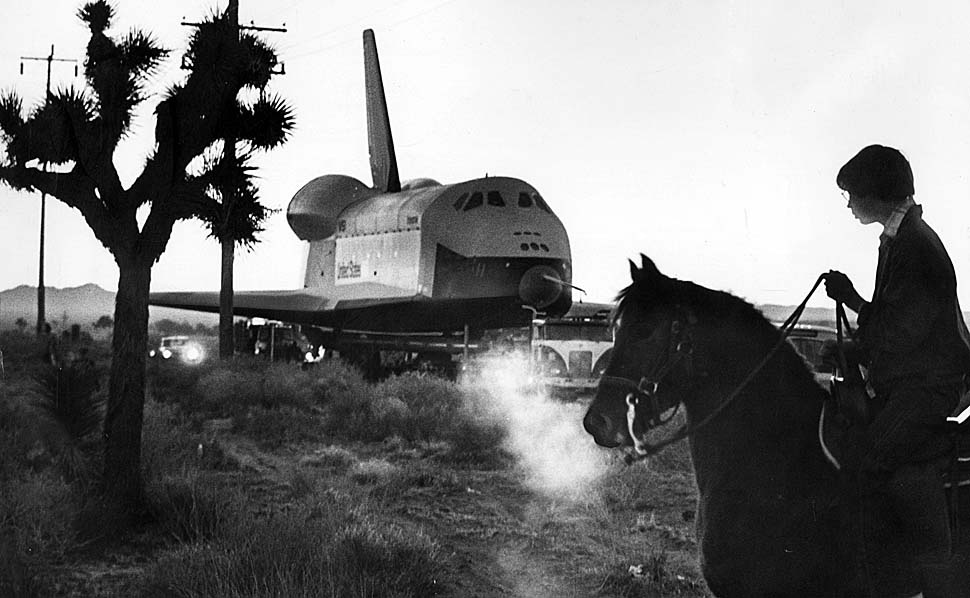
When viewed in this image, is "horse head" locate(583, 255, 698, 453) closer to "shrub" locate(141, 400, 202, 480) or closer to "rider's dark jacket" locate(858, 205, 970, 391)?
"rider's dark jacket" locate(858, 205, 970, 391)

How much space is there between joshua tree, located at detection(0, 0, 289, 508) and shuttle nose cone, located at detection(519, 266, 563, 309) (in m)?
15.4

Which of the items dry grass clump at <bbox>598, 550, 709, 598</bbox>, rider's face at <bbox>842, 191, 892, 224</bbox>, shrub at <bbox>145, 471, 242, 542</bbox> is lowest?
dry grass clump at <bbox>598, 550, 709, 598</bbox>

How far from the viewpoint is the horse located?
412cm

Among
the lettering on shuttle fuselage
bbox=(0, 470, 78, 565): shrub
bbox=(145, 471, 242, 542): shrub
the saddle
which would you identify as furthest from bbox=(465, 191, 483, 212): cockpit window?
the saddle

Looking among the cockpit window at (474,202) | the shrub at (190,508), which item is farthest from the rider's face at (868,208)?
the cockpit window at (474,202)

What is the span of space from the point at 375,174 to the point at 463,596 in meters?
30.1

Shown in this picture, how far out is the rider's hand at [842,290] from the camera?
13.9 feet

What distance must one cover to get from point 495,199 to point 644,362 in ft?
72.7

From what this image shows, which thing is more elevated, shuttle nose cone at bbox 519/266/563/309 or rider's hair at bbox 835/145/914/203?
shuttle nose cone at bbox 519/266/563/309

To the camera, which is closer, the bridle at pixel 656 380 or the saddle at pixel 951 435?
the saddle at pixel 951 435

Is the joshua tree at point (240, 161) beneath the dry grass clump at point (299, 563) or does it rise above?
above

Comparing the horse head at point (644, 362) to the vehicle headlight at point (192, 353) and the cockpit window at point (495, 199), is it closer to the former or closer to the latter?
the cockpit window at point (495, 199)

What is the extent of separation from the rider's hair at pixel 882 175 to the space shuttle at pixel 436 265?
17744 millimetres

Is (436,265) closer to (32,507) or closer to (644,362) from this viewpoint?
(32,507)
